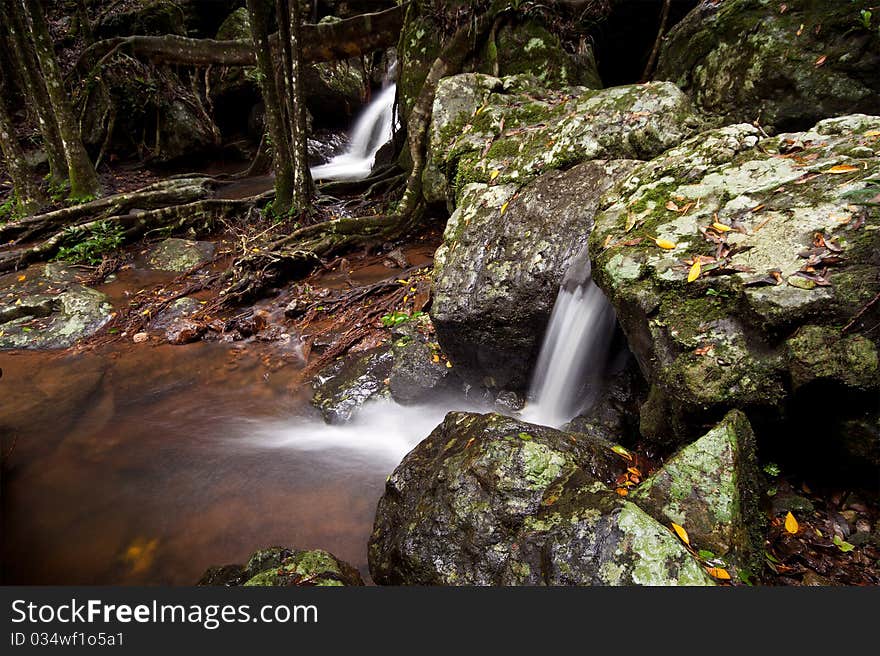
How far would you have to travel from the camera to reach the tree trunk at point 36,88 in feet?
26.4

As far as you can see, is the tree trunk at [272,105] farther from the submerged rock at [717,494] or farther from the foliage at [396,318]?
the submerged rock at [717,494]

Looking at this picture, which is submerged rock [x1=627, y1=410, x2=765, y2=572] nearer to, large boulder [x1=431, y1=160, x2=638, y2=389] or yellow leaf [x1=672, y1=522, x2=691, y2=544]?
yellow leaf [x1=672, y1=522, x2=691, y2=544]

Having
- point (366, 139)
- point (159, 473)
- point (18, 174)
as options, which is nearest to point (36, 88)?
point (18, 174)

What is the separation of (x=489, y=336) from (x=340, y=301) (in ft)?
9.73

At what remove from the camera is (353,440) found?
4.23 meters

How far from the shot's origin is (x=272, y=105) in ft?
25.5

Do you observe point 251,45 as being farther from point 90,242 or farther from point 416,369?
point 416,369

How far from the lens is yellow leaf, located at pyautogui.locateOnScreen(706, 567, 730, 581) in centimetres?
175

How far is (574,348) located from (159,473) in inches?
149

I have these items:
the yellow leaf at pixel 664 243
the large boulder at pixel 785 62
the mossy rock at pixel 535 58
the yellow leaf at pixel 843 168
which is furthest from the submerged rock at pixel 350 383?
the mossy rock at pixel 535 58

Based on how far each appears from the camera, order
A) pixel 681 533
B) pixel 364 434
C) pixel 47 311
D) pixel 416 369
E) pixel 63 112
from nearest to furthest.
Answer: pixel 681 533 < pixel 364 434 < pixel 416 369 < pixel 47 311 < pixel 63 112

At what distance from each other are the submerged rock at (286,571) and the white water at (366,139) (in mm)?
10960

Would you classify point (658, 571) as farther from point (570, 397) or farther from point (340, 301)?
point (340, 301)

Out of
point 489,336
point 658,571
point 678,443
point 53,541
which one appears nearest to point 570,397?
point 489,336
